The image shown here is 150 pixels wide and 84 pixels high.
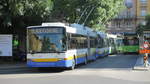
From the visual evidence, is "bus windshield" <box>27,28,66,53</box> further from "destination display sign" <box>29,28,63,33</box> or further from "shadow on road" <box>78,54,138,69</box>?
"shadow on road" <box>78,54,138,69</box>

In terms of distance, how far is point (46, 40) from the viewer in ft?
65.4

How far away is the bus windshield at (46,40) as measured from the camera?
19828 mm

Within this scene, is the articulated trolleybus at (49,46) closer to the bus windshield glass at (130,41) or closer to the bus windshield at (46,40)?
the bus windshield at (46,40)

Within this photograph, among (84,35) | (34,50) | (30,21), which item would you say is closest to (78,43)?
(84,35)

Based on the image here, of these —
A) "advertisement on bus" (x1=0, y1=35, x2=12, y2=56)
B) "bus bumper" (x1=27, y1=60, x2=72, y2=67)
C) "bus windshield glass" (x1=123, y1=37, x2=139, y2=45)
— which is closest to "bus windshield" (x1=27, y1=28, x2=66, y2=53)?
"bus bumper" (x1=27, y1=60, x2=72, y2=67)

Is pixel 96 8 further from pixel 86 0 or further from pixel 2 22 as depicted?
pixel 2 22

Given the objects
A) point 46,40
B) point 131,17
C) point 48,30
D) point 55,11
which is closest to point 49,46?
point 46,40

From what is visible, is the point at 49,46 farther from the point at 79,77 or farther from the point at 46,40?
the point at 79,77

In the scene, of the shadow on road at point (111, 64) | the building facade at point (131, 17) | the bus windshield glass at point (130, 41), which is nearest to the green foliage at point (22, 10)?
the shadow on road at point (111, 64)

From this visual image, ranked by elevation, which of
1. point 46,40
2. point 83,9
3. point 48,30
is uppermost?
point 83,9

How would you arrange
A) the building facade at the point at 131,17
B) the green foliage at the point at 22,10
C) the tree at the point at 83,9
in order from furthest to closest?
the building facade at the point at 131,17 → the tree at the point at 83,9 → the green foliage at the point at 22,10

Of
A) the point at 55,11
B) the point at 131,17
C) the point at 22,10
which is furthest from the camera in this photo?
the point at 131,17

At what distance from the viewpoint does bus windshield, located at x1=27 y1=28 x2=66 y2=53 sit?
19828 mm

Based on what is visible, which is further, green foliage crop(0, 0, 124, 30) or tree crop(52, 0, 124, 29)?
tree crop(52, 0, 124, 29)
